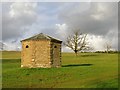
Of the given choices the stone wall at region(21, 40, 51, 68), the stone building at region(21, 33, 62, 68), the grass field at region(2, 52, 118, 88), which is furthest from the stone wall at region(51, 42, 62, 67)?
the grass field at region(2, 52, 118, 88)

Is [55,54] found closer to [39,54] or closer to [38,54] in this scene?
[39,54]

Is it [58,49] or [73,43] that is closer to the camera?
[58,49]

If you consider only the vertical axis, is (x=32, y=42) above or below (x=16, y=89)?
above

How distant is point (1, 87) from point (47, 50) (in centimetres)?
1786

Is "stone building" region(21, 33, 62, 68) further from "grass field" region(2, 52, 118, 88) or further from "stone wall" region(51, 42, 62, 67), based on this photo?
"grass field" region(2, 52, 118, 88)

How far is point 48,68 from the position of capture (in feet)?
135

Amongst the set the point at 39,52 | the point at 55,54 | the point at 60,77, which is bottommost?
the point at 60,77

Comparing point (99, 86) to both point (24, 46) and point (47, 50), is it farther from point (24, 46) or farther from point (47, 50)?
point (24, 46)

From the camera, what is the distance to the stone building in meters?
42.3

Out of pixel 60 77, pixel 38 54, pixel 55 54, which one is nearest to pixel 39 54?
pixel 38 54

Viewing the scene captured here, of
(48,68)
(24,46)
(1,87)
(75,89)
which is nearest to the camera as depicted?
(75,89)

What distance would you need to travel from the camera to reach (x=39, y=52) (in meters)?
42.4

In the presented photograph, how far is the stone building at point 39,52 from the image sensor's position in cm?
4231

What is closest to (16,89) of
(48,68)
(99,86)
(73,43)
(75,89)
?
(75,89)
